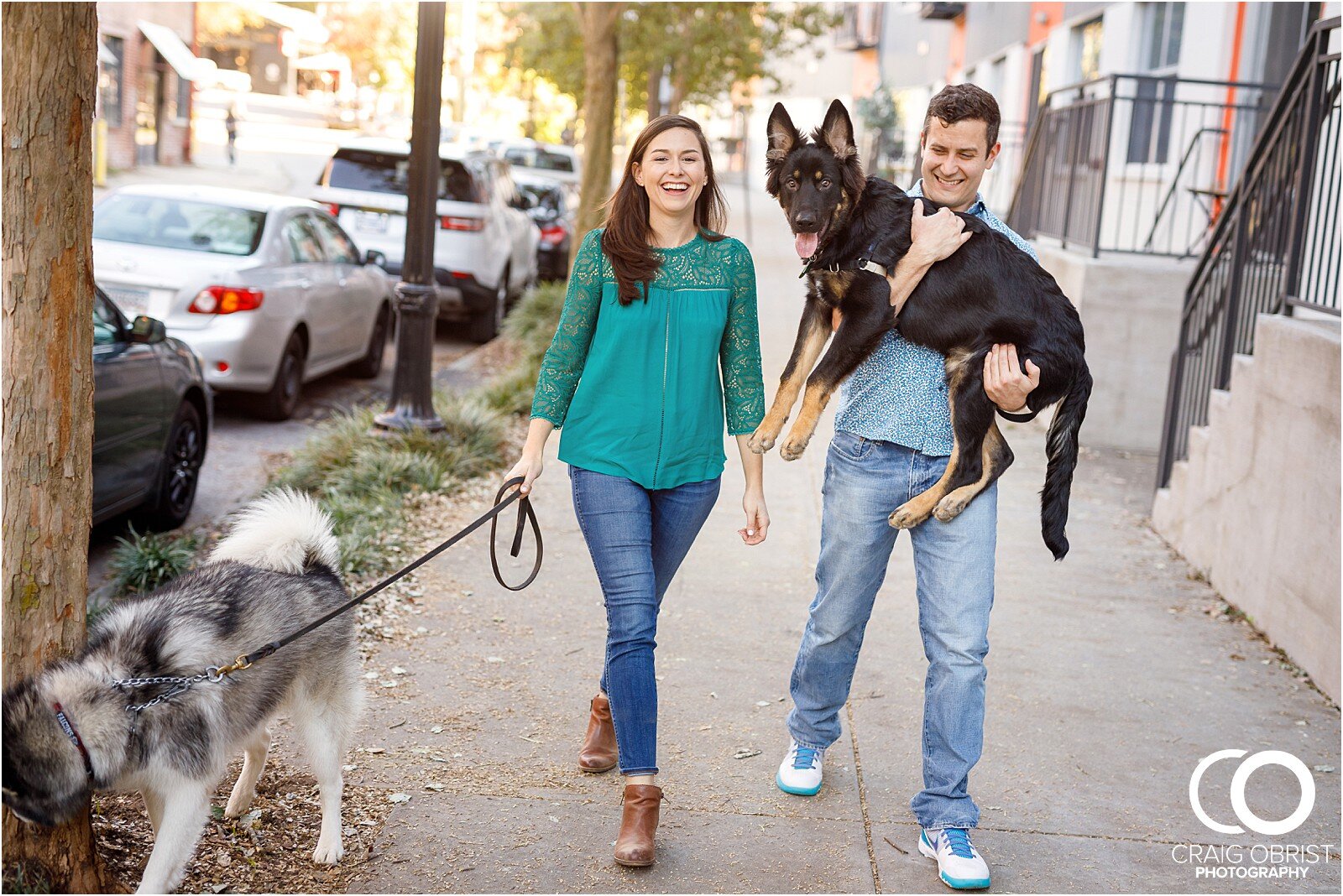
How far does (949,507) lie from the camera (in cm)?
361

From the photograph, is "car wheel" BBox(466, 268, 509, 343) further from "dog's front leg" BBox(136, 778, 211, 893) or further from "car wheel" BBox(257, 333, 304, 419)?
"dog's front leg" BBox(136, 778, 211, 893)

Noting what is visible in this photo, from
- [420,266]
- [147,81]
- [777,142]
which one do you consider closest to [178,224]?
[420,266]

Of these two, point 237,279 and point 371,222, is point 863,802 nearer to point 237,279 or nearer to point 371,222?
point 237,279

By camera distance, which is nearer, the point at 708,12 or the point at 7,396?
the point at 7,396

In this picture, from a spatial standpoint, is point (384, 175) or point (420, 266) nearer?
point (420, 266)

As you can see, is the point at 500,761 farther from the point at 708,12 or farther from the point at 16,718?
the point at 708,12

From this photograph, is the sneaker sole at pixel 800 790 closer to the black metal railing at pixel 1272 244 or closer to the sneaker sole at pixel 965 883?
the sneaker sole at pixel 965 883

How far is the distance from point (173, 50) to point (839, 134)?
1346 inches

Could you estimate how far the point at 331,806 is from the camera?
3.62m

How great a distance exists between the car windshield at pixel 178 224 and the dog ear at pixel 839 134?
7091 millimetres

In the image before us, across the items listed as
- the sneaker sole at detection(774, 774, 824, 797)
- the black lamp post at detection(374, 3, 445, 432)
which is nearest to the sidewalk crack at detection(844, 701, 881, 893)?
the sneaker sole at detection(774, 774, 824, 797)

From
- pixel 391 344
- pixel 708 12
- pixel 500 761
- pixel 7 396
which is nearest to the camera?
pixel 7 396

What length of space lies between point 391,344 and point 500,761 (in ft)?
33.7

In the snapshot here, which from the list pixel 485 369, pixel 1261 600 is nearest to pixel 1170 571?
pixel 1261 600
